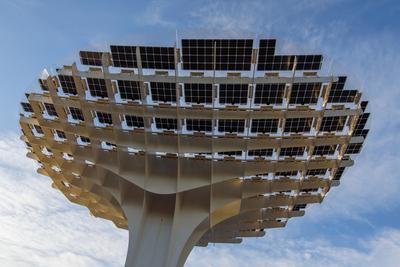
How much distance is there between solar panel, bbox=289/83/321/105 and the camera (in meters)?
30.9

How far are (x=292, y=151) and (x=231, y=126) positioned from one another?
6181 millimetres

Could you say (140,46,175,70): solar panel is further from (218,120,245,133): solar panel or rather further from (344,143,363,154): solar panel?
(344,143,363,154): solar panel

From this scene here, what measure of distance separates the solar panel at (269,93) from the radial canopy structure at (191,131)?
0.09m

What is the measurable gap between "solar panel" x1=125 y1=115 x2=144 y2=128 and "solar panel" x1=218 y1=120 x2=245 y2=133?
246 inches

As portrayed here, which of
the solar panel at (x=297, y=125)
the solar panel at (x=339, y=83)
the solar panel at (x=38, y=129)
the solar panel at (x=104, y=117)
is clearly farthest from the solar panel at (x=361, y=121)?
the solar panel at (x=38, y=129)

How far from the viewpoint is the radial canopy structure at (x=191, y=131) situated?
3077cm

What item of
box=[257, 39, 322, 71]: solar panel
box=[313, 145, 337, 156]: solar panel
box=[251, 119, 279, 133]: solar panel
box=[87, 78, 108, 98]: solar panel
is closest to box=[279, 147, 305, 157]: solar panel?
box=[313, 145, 337, 156]: solar panel

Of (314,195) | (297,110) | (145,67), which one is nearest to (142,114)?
(145,67)

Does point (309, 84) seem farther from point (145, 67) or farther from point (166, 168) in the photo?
point (166, 168)

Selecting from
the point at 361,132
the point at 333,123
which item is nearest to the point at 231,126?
the point at 333,123

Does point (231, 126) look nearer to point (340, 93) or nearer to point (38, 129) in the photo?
point (340, 93)

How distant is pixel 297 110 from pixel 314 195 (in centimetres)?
1379

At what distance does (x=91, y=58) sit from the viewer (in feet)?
105

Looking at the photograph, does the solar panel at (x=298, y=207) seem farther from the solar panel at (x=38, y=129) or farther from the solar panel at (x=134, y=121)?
the solar panel at (x=38, y=129)
